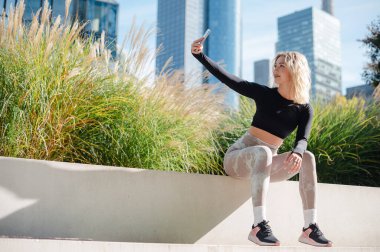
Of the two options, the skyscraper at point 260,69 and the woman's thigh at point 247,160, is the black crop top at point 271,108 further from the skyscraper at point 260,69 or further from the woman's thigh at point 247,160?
the skyscraper at point 260,69

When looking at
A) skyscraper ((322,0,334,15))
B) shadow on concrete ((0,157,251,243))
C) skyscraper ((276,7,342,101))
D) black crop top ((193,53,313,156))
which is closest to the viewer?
shadow on concrete ((0,157,251,243))

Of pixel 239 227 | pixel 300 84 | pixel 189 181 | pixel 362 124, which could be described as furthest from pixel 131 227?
pixel 362 124

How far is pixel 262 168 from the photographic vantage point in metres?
2.26

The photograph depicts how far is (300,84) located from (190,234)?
0.99 metres

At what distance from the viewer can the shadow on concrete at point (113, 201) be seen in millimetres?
2043

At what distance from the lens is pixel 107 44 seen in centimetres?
335

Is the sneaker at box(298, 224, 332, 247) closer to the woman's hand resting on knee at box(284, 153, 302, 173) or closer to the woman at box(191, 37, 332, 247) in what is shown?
the woman at box(191, 37, 332, 247)

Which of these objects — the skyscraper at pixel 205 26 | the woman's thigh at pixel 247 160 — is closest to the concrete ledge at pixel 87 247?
the woman's thigh at pixel 247 160

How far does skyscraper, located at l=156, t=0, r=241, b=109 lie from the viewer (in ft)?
280

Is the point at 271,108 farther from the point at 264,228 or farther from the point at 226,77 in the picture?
the point at 264,228

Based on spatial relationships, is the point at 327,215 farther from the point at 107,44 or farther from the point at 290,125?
the point at 107,44

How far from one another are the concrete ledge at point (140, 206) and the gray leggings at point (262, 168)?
0.15m

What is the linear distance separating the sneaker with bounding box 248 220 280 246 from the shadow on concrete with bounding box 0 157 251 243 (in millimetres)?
402

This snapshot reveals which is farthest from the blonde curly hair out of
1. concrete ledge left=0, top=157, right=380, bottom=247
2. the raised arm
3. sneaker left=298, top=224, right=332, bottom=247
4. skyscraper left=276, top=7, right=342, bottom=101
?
skyscraper left=276, top=7, right=342, bottom=101
